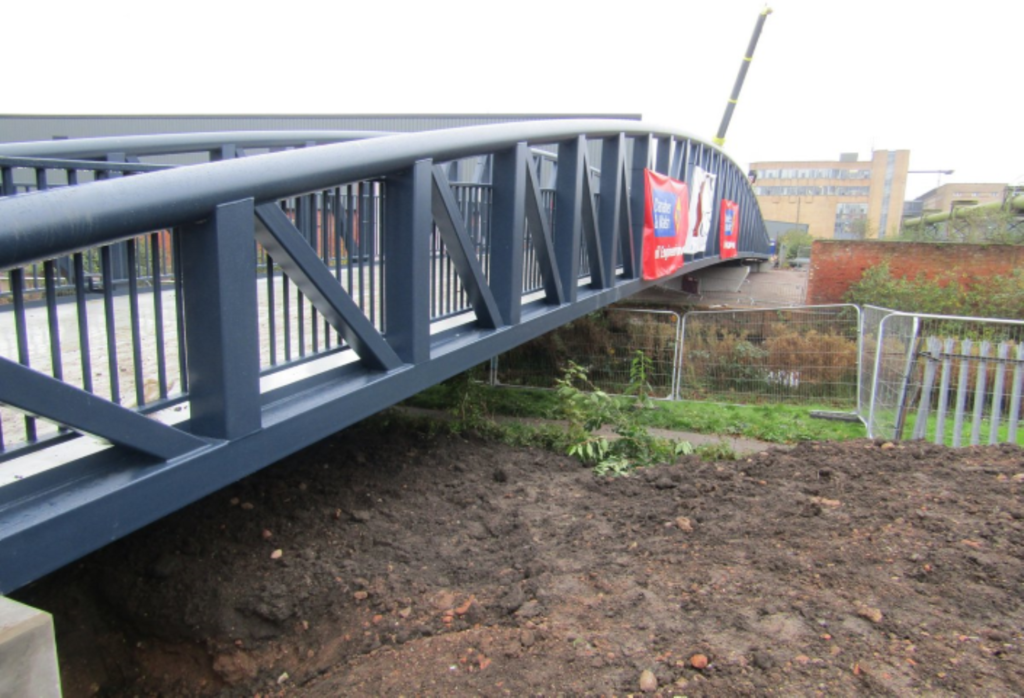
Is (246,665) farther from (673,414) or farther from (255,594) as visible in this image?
(673,414)

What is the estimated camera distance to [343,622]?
4363mm

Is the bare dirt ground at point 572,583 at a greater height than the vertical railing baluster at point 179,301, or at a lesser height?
lesser

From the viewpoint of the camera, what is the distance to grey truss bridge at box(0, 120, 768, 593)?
8.39 ft

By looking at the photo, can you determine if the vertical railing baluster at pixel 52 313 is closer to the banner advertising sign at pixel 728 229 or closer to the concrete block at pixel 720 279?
the banner advertising sign at pixel 728 229

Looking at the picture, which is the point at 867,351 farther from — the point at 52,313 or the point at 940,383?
the point at 52,313

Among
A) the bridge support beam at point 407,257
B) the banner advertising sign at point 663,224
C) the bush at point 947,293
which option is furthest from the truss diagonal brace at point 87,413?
the bush at point 947,293

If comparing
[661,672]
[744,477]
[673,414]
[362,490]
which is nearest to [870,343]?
[673,414]

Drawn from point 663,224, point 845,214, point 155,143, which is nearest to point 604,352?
point 663,224

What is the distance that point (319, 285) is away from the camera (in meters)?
3.59

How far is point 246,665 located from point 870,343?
29.9 feet

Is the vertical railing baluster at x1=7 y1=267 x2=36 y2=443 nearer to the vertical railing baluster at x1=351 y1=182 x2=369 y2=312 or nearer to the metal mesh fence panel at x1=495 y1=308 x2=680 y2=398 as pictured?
the vertical railing baluster at x1=351 y1=182 x2=369 y2=312

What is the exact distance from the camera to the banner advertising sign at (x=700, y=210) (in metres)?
12.0

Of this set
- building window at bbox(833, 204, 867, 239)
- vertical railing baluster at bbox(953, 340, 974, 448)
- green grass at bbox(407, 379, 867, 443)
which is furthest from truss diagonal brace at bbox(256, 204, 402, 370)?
building window at bbox(833, 204, 867, 239)

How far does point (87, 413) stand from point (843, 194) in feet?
341
